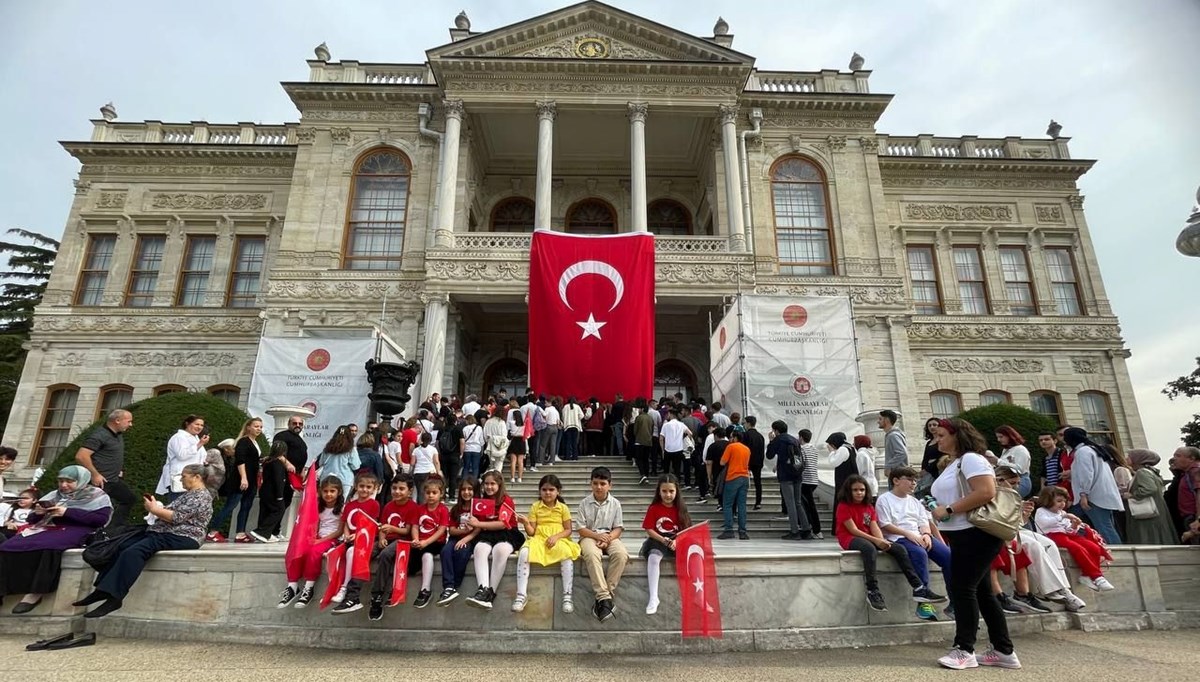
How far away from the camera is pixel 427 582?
4891 mm

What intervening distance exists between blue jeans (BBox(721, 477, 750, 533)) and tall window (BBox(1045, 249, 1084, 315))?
1902cm

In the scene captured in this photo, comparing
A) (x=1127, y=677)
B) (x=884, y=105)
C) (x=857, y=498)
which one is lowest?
(x=1127, y=677)

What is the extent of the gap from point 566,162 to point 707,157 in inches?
203

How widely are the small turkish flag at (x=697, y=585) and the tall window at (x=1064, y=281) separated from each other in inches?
885

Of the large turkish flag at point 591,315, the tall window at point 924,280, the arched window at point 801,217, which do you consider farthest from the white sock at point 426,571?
the tall window at point 924,280

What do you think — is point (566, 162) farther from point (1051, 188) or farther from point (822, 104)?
point (1051, 188)

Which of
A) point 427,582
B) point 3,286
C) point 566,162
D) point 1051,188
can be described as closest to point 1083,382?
point 1051,188

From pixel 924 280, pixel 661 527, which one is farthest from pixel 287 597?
pixel 924 280

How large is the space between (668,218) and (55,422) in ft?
69.5

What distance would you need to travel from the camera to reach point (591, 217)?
22438 millimetres

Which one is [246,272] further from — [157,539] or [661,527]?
[661,527]

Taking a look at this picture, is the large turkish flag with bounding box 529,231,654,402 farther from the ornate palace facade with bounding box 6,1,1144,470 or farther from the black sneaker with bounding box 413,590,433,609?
the black sneaker with bounding box 413,590,433,609

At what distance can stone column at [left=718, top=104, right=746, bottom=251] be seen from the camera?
1781 cm

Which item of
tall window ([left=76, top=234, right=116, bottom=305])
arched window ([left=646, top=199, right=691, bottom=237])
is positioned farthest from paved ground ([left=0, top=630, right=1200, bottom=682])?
tall window ([left=76, top=234, right=116, bottom=305])
